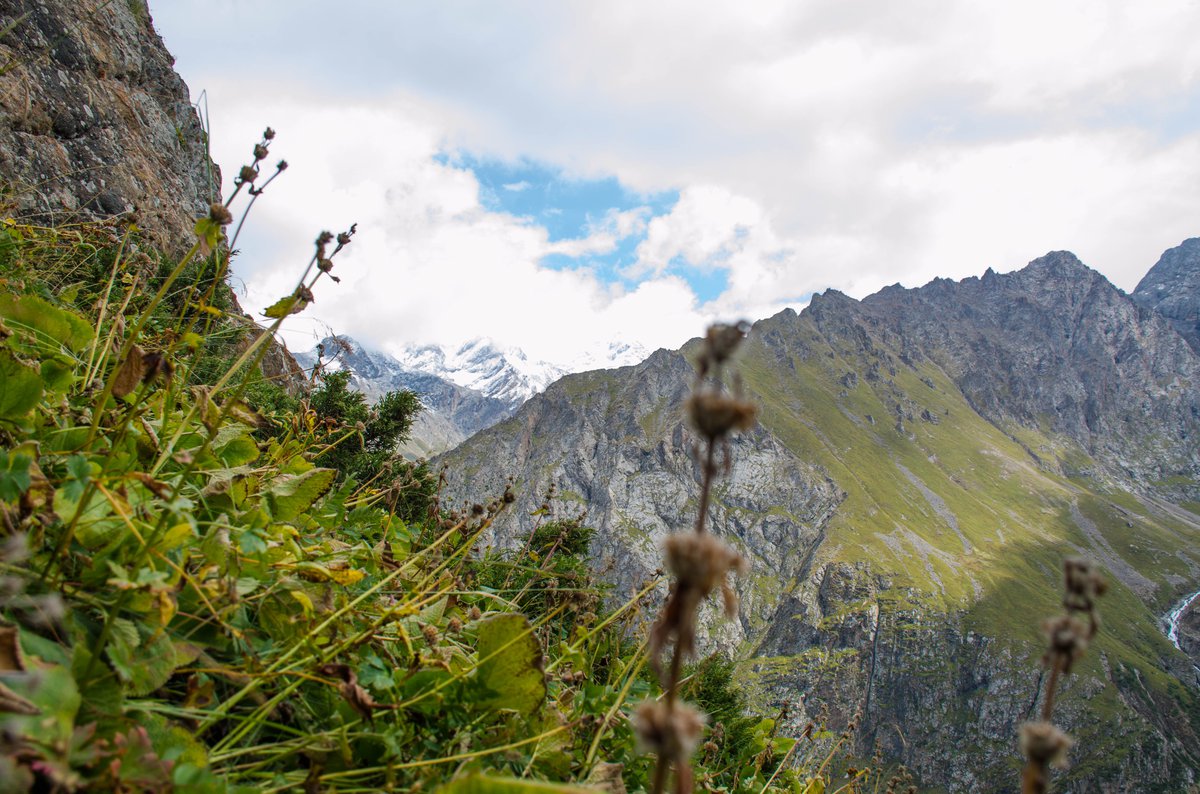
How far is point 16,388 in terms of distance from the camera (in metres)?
2.43

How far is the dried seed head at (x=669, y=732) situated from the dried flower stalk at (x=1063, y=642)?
47 centimetres

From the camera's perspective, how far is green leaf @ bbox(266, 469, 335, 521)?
3.04 meters

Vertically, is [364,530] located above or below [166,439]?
below

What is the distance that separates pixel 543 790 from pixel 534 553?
14.1 ft

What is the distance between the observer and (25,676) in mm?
1343

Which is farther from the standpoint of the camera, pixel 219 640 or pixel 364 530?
pixel 364 530

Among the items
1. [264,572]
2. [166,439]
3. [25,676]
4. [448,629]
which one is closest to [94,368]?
[166,439]

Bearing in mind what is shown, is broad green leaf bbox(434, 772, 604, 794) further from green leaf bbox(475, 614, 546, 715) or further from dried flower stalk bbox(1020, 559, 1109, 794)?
green leaf bbox(475, 614, 546, 715)

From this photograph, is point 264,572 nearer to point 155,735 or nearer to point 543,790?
point 155,735

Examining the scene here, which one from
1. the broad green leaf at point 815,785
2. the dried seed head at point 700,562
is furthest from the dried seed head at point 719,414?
the broad green leaf at point 815,785

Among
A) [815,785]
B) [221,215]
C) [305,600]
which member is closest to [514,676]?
[305,600]

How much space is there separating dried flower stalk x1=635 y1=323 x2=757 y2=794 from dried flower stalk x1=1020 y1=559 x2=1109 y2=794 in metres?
0.48

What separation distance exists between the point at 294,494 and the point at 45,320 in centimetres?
131

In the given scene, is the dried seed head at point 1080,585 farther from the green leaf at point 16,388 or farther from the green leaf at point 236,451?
the green leaf at point 236,451
